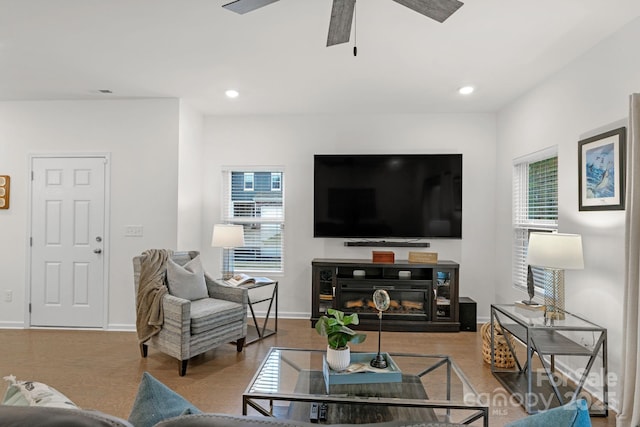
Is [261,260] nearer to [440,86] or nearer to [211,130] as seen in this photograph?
[211,130]

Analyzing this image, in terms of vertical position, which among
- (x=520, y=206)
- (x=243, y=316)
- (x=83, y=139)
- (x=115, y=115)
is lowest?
(x=243, y=316)

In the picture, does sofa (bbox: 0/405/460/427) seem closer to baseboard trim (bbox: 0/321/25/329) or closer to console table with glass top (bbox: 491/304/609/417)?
console table with glass top (bbox: 491/304/609/417)

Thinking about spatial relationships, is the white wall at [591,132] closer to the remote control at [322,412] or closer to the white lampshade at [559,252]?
the white lampshade at [559,252]

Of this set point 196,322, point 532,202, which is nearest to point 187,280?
point 196,322

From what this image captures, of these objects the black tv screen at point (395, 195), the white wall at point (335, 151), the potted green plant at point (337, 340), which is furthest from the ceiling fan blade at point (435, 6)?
the white wall at point (335, 151)

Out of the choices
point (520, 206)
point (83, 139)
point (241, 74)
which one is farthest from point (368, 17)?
point (83, 139)

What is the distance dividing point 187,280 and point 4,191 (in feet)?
8.95

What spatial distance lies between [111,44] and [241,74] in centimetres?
108

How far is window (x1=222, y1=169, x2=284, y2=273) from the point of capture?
4.82m

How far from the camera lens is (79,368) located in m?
3.11

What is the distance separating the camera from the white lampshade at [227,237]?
4.05 metres

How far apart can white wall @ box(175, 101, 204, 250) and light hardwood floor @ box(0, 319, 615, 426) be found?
1.30 m

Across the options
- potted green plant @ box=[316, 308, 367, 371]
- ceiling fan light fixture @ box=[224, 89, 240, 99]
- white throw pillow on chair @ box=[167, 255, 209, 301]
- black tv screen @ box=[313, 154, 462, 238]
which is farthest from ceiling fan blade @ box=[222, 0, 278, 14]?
black tv screen @ box=[313, 154, 462, 238]

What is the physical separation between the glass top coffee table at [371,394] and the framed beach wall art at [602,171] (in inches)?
66.3
